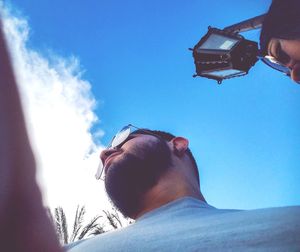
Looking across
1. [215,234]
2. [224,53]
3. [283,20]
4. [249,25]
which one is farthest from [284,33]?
[249,25]

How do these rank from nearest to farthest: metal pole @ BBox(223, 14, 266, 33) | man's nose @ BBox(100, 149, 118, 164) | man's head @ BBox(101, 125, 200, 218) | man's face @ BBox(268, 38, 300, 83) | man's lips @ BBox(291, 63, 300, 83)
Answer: man's face @ BBox(268, 38, 300, 83) → man's lips @ BBox(291, 63, 300, 83) → man's head @ BBox(101, 125, 200, 218) → man's nose @ BBox(100, 149, 118, 164) → metal pole @ BBox(223, 14, 266, 33)

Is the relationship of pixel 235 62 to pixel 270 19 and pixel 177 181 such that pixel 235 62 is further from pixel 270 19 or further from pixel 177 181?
pixel 177 181

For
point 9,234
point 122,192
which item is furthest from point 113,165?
point 9,234

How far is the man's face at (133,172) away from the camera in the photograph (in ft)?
9.41

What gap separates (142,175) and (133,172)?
89 millimetres

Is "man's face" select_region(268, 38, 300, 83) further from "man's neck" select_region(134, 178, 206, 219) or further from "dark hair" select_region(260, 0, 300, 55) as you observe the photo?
"man's neck" select_region(134, 178, 206, 219)

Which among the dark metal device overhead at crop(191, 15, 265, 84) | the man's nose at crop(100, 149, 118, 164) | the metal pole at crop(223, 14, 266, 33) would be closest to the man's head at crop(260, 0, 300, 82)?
the dark metal device overhead at crop(191, 15, 265, 84)

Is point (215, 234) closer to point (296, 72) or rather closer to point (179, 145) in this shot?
point (296, 72)

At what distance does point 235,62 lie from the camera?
3818 millimetres

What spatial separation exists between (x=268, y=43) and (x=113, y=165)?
177cm

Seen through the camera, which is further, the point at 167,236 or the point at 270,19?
the point at 270,19

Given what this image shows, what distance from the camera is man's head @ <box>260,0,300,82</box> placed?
2219mm

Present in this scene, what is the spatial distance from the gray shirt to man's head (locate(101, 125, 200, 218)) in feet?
2.97

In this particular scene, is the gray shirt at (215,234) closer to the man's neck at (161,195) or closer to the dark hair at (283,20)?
the man's neck at (161,195)
